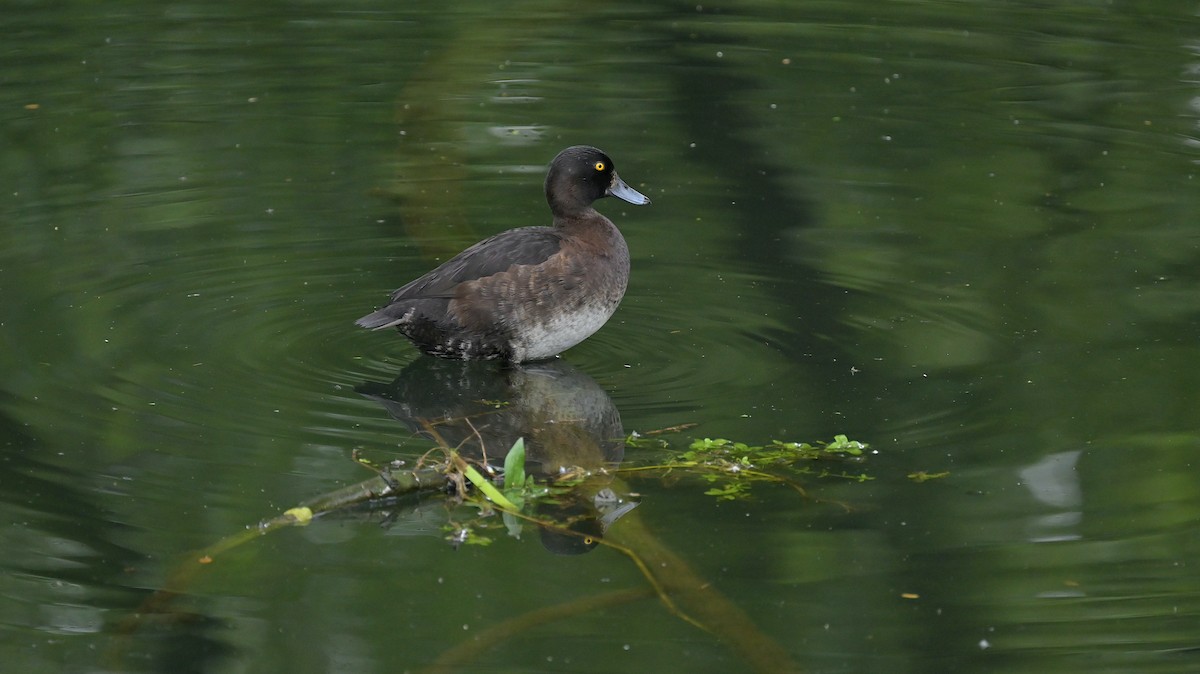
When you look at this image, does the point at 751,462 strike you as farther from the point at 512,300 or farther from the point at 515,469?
the point at 512,300

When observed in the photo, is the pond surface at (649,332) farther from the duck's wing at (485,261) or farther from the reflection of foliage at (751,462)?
the duck's wing at (485,261)

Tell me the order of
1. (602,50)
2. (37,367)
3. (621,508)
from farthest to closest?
1. (602,50)
2. (37,367)
3. (621,508)

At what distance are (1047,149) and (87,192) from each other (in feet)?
Answer: 19.6

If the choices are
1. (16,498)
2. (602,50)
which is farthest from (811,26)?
(16,498)

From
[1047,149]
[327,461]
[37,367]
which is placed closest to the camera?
[327,461]

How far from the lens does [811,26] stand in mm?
12875

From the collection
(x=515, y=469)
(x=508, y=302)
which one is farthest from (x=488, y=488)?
(x=508, y=302)

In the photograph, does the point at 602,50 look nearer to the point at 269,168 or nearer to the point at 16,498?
the point at 269,168

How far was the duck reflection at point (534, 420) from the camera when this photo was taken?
5.22m

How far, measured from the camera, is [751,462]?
5.58 metres

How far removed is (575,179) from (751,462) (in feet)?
6.99

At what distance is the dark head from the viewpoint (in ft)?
23.6

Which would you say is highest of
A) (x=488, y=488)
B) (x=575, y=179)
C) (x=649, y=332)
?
(x=575, y=179)

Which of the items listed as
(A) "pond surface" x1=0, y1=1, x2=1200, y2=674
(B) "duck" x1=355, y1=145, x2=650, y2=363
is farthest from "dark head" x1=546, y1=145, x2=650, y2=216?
(A) "pond surface" x1=0, y1=1, x2=1200, y2=674
